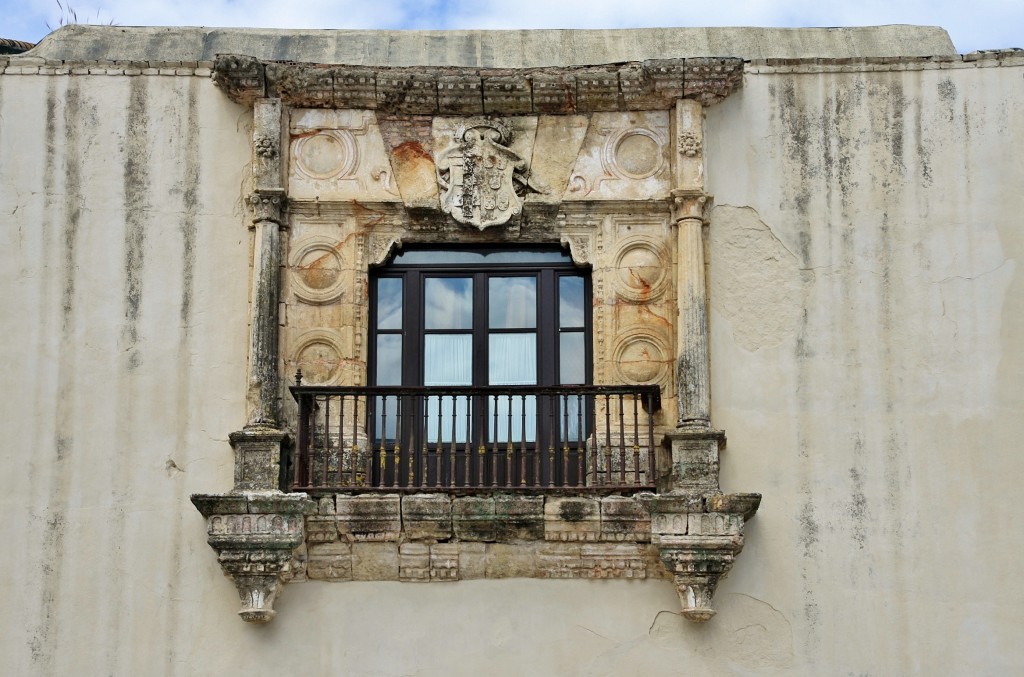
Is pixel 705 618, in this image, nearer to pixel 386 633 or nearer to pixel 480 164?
pixel 386 633

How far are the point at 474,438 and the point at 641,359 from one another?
1.32 m

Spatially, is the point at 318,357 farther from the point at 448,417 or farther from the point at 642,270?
the point at 642,270

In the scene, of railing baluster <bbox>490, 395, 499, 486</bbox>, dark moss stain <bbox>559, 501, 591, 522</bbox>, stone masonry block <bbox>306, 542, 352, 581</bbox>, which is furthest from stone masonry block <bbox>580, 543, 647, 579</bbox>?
stone masonry block <bbox>306, 542, 352, 581</bbox>

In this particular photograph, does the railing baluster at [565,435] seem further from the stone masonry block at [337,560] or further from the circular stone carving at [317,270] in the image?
the circular stone carving at [317,270]

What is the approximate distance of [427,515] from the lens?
12250mm

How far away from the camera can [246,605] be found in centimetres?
1209

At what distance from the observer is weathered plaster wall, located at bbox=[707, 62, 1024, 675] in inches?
479

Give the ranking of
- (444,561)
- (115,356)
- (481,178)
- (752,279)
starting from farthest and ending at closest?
(481,178) < (752,279) < (115,356) < (444,561)

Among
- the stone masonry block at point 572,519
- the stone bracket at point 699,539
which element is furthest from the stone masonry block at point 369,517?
the stone bracket at point 699,539

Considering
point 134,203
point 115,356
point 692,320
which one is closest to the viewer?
point 692,320

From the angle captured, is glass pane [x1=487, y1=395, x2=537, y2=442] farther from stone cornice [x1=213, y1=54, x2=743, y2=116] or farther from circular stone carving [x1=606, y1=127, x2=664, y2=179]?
stone cornice [x1=213, y1=54, x2=743, y2=116]

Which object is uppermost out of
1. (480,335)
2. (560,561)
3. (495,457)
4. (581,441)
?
(480,335)

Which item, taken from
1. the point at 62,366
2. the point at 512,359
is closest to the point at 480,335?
the point at 512,359

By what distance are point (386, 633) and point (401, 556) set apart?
53 centimetres
